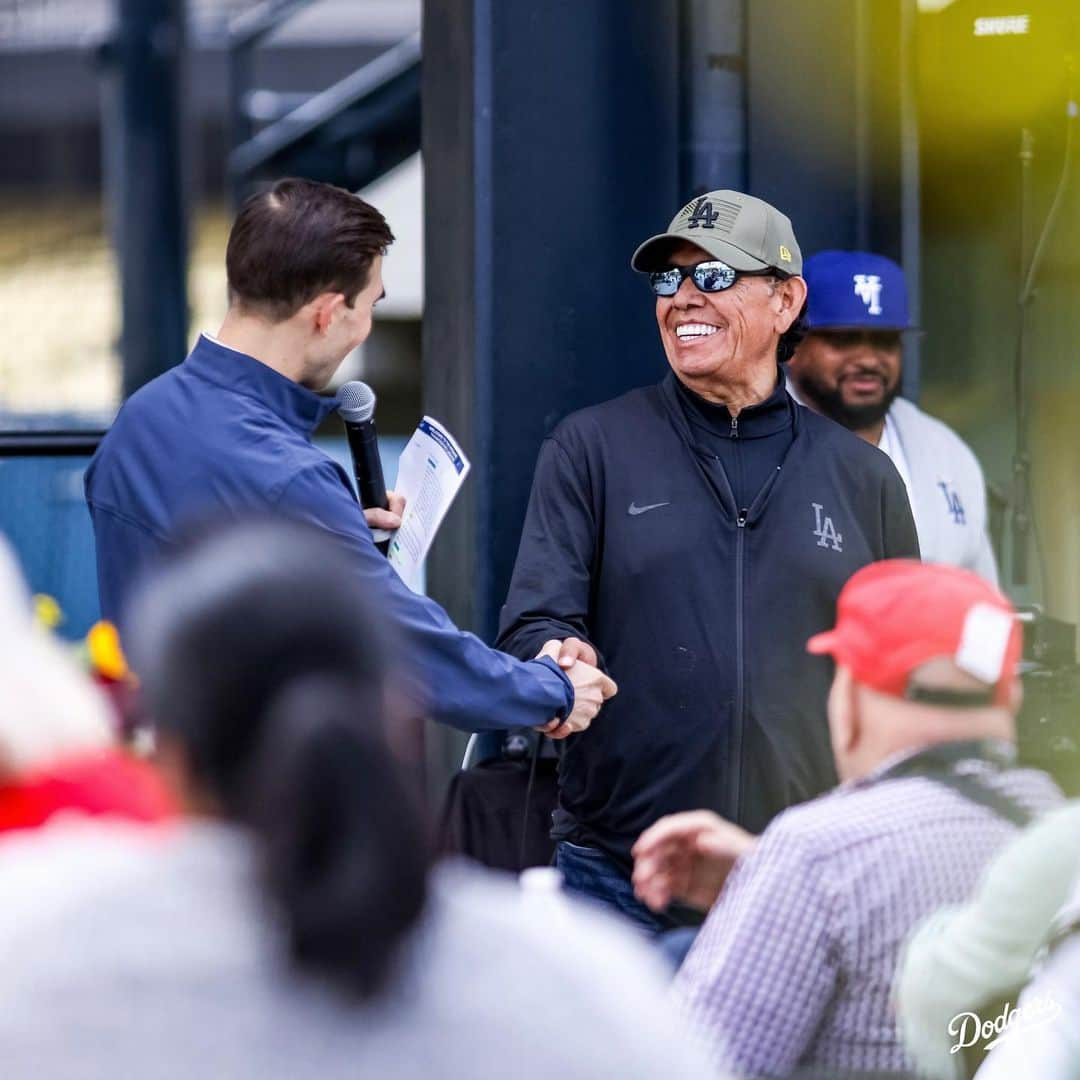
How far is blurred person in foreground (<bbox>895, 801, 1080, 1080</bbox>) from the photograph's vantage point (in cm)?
214

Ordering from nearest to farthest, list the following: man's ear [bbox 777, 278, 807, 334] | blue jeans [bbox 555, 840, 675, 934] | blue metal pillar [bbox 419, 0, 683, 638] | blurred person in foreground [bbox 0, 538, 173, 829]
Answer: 1. blurred person in foreground [bbox 0, 538, 173, 829]
2. blue jeans [bbox 555, 840, 675, 934]
3. man's ear [bbox 777, 278, 807, 334]
4. blue metal pillar [bbox 419, 0, 683, 638]

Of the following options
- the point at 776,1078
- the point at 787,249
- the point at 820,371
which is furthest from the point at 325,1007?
the point at 820,371

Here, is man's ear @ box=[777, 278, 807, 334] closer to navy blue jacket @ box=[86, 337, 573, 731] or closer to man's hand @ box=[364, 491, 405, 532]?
man's hand @ box=[364, 491, 405, 532]

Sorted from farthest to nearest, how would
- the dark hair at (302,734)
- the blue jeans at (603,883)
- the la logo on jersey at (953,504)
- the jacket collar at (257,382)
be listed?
the la logo on jersey at (953,504), the blue jeans at (603,883), the jacket collar at (257,382), the dark hair at (302,734)

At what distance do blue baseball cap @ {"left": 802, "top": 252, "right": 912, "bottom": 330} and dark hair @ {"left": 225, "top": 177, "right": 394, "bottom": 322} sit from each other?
5.25 feet

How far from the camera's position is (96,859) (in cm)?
145

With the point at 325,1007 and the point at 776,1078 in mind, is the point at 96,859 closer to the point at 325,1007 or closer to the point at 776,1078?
the point at 325,1007

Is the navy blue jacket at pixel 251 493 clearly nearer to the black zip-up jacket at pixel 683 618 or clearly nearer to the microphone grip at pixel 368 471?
the black zip-up jacket at pixel 683 618

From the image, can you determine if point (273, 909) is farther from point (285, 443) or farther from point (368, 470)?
point (368, 470)

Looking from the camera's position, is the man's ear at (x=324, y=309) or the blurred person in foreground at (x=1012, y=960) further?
the man's ear at (x=324, y=309)

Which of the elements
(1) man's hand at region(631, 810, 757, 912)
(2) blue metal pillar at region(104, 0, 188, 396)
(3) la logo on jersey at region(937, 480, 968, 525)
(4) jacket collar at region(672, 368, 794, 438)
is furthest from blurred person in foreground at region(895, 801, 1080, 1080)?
(2) blue metal pillar at region(104, 0, 188, 396)

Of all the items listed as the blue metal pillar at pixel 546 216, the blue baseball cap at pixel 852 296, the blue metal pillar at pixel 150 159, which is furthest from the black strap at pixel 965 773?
the blue metal pillar at pixel 150 159

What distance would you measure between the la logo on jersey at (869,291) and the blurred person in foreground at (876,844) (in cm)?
242

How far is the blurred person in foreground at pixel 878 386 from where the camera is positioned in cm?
449
